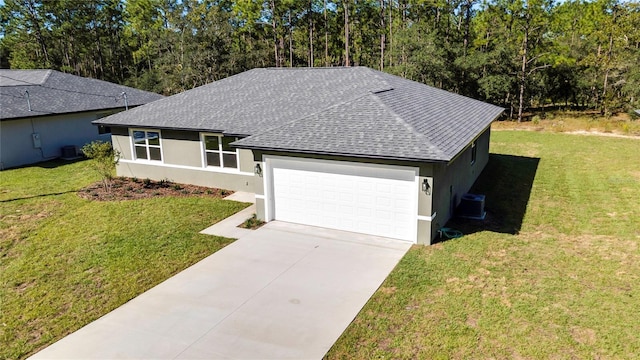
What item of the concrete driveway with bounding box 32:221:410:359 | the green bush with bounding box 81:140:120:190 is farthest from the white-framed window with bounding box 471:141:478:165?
the green bush with bounding box 81:140:120:190

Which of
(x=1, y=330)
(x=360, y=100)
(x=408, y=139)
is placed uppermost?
(x=360, y=100)

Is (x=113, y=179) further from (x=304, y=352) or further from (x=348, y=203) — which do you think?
(x=304, y=352)

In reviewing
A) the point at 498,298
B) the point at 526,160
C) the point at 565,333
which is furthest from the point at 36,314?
the point at 526,160

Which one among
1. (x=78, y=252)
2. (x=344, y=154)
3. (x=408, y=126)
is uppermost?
(x=408, y=126)

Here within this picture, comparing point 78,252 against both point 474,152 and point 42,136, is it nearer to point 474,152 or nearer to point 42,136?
point 474,152

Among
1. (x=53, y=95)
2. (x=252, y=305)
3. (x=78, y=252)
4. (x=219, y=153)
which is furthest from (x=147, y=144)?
(x=252, y=305)

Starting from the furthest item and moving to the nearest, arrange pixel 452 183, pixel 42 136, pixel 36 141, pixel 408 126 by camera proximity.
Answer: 1. pixel 42 136
2. pixel 36 141
3. pixel 452 183
4. pixel 408 126
